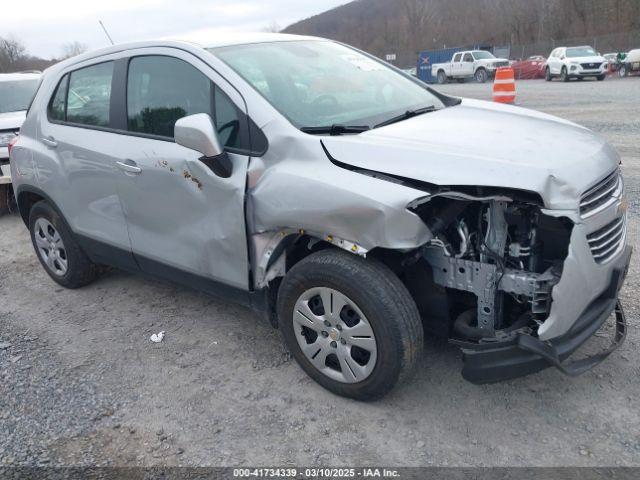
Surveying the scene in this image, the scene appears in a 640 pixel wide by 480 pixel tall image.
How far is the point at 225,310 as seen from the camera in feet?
13.4

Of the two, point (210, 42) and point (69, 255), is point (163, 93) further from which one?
point (69, 255)

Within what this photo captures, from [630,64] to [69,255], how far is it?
2878 cm

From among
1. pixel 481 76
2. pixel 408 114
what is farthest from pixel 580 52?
pixel 408 114

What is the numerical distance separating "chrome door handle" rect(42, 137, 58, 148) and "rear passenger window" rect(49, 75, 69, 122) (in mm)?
162

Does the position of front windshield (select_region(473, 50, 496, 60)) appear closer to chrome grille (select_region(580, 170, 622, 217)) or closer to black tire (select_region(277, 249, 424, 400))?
chrome grille (select_region(580, 170, 622, 217))

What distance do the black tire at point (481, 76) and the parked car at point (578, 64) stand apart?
581 cm

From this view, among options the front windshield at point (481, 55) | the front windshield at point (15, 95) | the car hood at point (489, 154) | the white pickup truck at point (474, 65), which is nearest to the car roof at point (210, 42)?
the car hood at point (489, 154)

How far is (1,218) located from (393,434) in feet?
21.9

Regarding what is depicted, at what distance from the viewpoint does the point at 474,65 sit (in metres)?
33.8

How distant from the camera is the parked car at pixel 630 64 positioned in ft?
85.2

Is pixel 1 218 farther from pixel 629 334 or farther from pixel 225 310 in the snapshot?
pixel 629 334

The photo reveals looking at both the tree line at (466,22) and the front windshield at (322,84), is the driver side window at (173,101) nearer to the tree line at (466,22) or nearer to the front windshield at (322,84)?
the front windshield at (322,84)

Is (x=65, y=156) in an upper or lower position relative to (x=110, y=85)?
lower

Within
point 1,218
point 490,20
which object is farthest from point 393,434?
point 490,20
